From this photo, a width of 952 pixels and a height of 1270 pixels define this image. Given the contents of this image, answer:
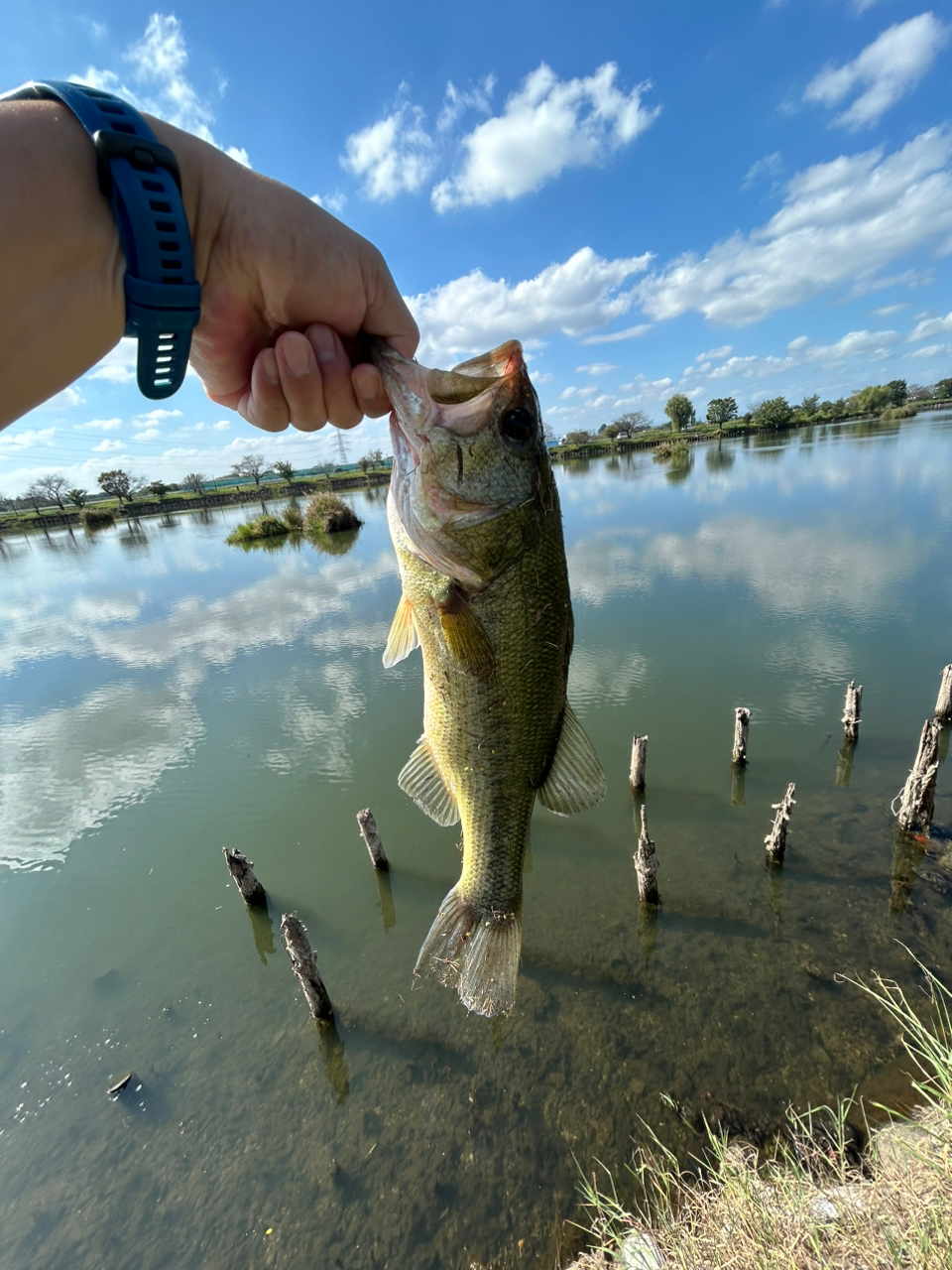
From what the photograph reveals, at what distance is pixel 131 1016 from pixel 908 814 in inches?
448

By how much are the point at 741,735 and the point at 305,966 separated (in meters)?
7.73

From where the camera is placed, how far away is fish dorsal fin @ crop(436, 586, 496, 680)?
241 centimetres

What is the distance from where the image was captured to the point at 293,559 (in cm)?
3152

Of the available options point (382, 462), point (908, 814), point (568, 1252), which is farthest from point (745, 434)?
point (568, 1252)

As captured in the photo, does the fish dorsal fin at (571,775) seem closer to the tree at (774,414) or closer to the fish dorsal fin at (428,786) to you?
the fish dorsal fin at (428,786)

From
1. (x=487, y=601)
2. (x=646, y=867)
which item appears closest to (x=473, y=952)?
(x=487, y=601)

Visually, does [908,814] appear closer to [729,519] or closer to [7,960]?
[7,960]

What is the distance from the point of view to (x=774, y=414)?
99625 mm

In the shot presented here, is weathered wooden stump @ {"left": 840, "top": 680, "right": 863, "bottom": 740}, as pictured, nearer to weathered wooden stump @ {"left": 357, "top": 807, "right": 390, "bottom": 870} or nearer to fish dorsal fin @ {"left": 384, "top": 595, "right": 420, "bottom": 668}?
weathered wooden stump @ {"left": 357, "top": 807, "right": 390, "bottom": 870}

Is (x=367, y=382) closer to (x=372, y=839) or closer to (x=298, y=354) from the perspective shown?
(x=298, y=354)

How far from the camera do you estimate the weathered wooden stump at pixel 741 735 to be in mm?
9281

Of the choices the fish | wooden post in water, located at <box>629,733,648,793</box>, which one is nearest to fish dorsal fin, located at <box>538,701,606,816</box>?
the fish

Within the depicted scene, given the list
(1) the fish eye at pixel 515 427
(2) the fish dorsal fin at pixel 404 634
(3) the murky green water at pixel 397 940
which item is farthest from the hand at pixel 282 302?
(3) the murky green water at pixel 397 940

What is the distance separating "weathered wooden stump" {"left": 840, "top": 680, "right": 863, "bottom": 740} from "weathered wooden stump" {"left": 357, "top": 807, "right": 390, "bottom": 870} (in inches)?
349
